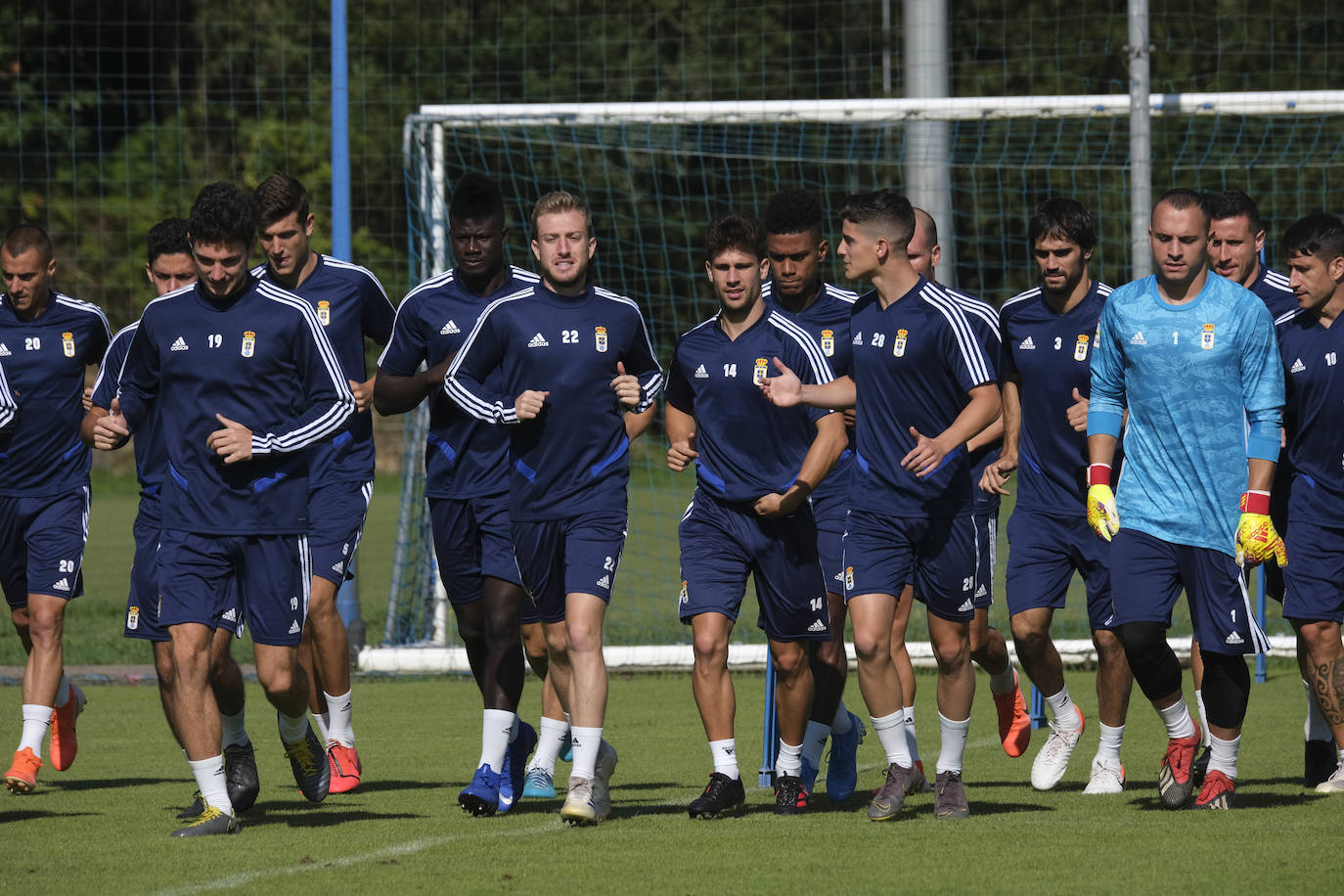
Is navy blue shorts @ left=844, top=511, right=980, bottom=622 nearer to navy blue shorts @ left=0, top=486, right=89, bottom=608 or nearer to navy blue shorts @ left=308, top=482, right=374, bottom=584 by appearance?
navy blue shorts @ left=308, top=482, right=374, bottom=584

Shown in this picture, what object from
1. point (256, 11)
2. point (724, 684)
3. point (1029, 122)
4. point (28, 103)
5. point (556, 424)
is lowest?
point (724, 684)

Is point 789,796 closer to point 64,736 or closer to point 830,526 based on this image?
point 830,526

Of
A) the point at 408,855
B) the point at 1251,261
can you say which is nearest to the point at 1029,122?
the point at 1251,261

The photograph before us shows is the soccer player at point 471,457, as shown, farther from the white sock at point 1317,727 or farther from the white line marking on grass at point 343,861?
the white sock at point 1317,727

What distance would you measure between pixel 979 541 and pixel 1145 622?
1049mm

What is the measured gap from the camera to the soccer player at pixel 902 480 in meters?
7.32

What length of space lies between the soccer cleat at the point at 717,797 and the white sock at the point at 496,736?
2.67 ft

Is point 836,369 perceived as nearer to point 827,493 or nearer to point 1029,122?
point 827,493

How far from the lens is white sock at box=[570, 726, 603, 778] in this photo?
719 cm

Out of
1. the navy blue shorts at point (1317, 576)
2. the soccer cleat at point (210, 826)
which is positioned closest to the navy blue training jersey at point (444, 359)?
the soccer cleat at point (210, 826)

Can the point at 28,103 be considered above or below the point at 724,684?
above

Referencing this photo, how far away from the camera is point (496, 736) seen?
7602 millimetres

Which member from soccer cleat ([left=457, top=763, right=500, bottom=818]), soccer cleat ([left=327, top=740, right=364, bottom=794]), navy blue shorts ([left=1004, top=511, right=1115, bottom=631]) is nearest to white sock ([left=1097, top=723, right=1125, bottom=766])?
navy blue shorts ([left=1004, top=511, right=1115, bottom=631])

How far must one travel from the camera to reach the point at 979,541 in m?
8.07
